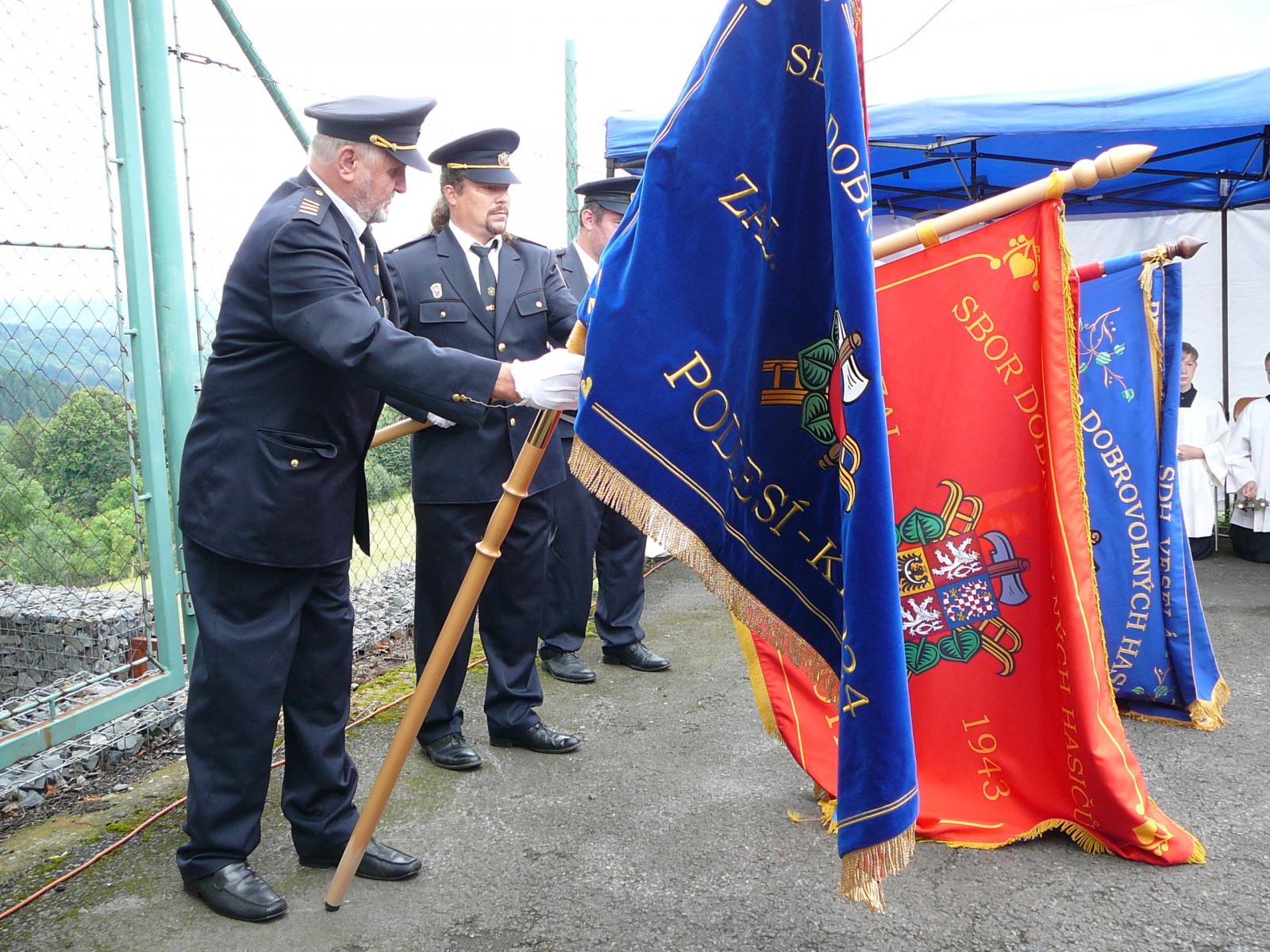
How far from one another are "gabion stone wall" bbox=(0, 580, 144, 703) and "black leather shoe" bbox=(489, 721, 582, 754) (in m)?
1.36

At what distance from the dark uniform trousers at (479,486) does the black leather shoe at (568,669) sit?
784 millimetres

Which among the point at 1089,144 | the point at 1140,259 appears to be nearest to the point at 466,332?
the point at 1140,259

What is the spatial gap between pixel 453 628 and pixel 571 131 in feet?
16.1

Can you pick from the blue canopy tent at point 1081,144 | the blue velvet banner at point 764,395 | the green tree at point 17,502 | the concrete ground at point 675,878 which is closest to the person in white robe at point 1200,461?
the blue canopy tent at point 1081,144

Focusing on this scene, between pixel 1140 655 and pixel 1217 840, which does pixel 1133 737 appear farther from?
pixel 1217 840

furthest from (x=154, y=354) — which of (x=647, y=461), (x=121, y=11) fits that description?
(x=647, y=461)

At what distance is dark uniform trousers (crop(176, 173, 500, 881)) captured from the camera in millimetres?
2342

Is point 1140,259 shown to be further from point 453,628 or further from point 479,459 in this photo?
point 453,628

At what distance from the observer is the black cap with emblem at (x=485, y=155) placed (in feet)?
10.9

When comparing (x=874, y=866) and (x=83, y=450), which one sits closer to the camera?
(x=874, y=866)

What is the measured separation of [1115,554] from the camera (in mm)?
3783

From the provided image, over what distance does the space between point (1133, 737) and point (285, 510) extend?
3014 mm

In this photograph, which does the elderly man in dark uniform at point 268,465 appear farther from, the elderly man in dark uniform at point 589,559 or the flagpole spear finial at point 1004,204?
the elderly man in dark uniform at point 589,559

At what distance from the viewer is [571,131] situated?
6.45 m
